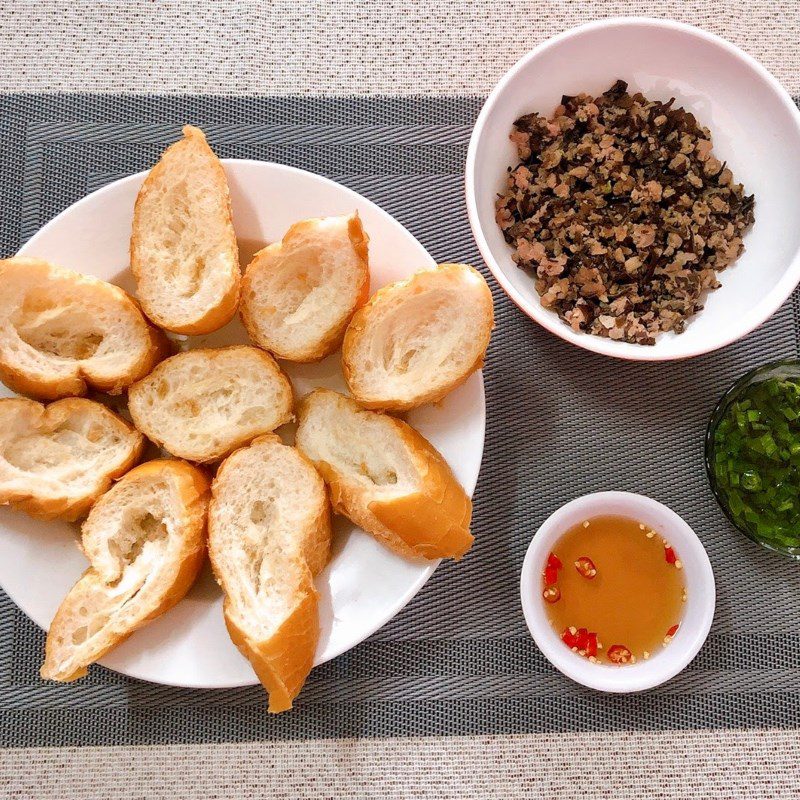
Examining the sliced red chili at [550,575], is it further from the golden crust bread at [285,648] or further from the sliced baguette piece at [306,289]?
the sliced baguette piece at [306,289]

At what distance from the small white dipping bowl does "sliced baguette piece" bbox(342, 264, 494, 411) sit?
13.3 inches

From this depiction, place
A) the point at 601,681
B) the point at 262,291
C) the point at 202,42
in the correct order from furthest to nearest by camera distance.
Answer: the point at 202,42
the point at 601,681
the point at 262,291

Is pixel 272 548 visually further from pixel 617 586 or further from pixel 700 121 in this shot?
pixel 700 121

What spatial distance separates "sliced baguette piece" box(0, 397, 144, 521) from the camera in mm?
1165

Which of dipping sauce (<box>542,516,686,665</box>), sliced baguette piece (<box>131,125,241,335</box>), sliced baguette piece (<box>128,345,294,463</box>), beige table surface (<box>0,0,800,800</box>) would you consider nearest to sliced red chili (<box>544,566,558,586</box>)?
dipping sauce (<box>542,516,686,665</box>)

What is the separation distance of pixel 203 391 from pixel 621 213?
72cm

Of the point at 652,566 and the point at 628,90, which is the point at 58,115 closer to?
the point at 628,90

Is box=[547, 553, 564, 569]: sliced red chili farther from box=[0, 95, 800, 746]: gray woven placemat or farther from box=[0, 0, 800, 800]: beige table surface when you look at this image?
box=[0, 0, 800, 800]: beige table surface

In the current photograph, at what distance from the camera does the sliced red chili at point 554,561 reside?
1370mm

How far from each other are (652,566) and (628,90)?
81cm

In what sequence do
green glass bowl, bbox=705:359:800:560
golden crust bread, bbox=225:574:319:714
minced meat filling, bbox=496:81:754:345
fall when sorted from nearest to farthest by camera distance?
golden crust bread, bbox=225:574:319:714, minced meat filling, bbox=496:81:754:345, green glass bowl, bbox=705:359:800:560

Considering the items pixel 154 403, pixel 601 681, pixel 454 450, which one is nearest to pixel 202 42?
pixel 154 403

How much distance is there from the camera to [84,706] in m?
1.38

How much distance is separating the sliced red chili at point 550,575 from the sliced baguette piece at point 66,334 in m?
0.75
